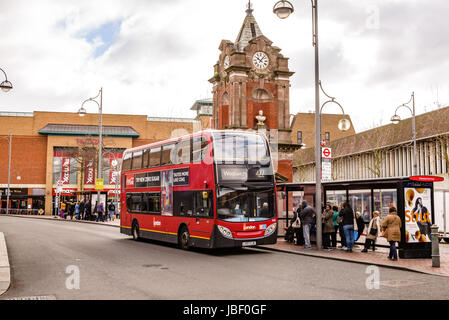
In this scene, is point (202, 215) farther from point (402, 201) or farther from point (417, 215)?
point (417, 215)

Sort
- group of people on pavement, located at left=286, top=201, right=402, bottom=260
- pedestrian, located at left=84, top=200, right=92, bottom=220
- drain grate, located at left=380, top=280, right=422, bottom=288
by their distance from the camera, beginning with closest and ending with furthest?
1. drain grate, located at left=380, top=280, right=422, bottom=288
2. group of people on pavement, located at left=286, top=201, right=402, bottom=260
3. pedestrian, located at left=84, top=200, right=92, bottom=220

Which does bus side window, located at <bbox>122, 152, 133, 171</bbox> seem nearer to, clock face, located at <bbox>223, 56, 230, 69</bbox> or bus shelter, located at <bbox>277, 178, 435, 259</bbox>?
bus shelter, located at <bbox>277, 178, 435, 259</bbox>

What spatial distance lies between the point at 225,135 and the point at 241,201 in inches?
91.7

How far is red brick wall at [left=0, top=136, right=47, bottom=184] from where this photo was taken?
74125mm

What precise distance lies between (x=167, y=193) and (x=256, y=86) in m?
25.1

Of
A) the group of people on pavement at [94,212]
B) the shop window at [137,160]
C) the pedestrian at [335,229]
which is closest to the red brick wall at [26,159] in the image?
the group of people on pavement at [94,212]

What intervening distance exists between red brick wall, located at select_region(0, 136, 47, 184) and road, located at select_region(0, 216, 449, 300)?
61.2 metres

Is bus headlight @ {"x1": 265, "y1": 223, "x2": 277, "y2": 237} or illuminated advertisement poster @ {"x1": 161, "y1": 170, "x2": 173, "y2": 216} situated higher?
illuminated advertisement poster @ {"x1": 161, "y1": 170, "x2": 173, "y2": 216}

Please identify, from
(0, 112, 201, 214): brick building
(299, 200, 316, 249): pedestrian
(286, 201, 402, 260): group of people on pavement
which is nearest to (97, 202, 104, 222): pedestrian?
(286, 201, 402, 260): group of people on pavement

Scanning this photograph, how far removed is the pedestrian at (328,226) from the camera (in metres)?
17.8

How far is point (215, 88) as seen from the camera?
1779 inches

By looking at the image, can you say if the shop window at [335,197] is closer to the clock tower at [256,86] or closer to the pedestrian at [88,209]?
the clock tower at [256,86]

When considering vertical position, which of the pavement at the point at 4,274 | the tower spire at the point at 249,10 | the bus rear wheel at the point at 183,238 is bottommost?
the pavement at the point at 4,274

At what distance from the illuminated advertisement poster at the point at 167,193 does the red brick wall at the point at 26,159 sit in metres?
60.4
